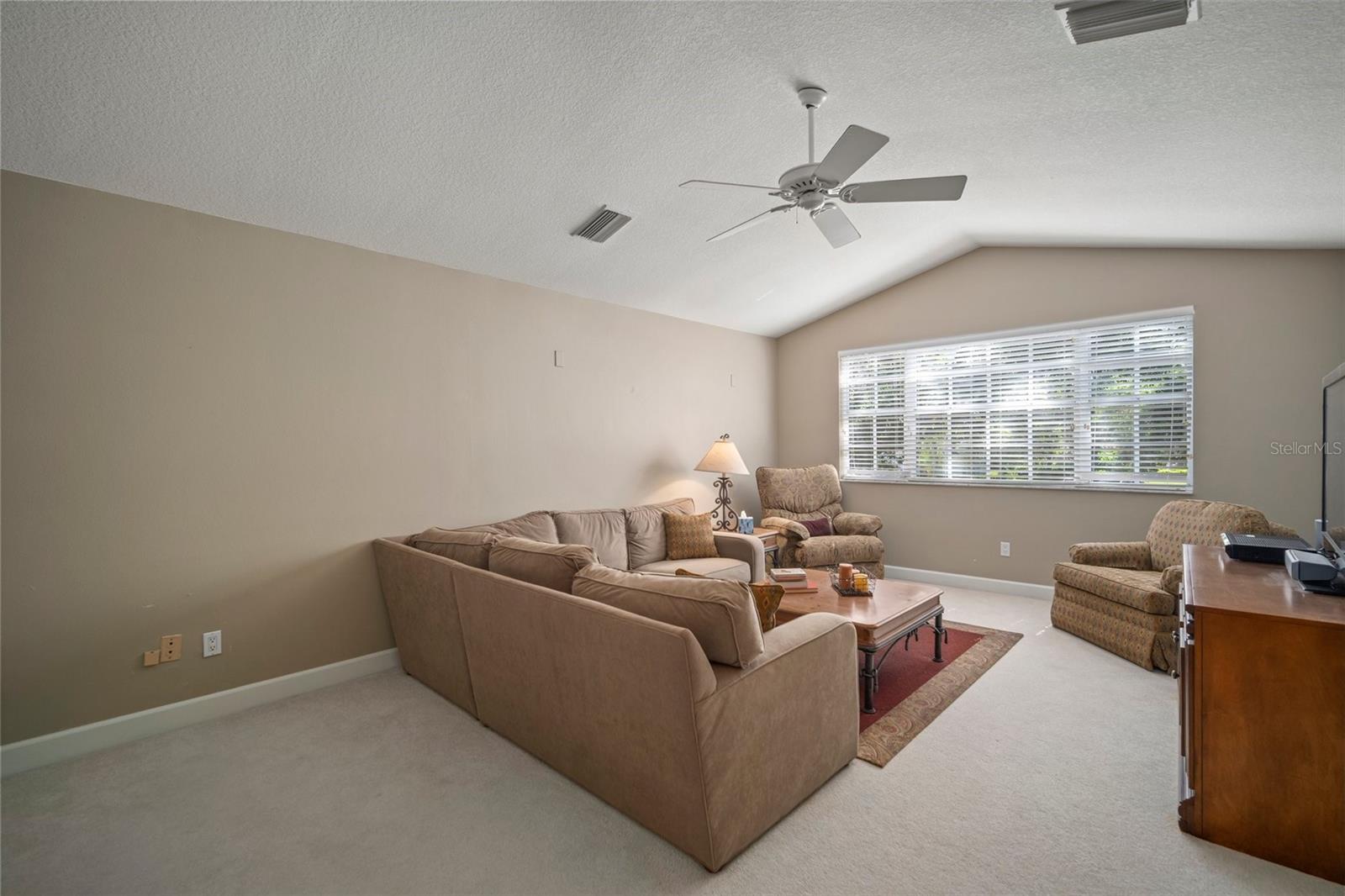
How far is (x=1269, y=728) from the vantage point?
1.84 metres

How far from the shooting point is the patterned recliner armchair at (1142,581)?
3.35 metres

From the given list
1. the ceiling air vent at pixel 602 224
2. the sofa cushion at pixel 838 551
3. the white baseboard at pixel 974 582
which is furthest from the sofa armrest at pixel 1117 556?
the ceiling air vent at pixel 602 224

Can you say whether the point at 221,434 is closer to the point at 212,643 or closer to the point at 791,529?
the point at 212,643

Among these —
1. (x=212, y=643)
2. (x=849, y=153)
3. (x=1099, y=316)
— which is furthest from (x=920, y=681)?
(x=212, y=643)

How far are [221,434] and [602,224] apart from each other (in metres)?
2.29

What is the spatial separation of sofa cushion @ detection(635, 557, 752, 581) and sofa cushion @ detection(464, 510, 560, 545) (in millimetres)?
739

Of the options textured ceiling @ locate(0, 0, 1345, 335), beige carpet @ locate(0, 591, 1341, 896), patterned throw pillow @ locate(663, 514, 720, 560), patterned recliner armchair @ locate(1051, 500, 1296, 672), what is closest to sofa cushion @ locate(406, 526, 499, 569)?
beige carpet @ locate(0, 591, 1341, 896)

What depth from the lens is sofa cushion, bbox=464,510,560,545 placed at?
3.84 m

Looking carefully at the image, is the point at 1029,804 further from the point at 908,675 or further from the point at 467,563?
the point at 467,563

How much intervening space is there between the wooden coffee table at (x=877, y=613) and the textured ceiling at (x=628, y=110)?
7.79 ft

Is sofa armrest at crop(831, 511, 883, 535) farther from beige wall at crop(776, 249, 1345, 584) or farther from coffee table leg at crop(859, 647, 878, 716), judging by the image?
coffee table leg at crop(859, 647, 878, 716)

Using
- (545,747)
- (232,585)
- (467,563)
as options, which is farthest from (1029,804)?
(232,585)

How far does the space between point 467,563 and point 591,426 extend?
2004 mm

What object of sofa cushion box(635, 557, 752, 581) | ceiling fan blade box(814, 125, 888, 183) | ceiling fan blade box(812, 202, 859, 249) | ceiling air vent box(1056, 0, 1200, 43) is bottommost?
sofa cushion box(635, 557, 752, 581)
